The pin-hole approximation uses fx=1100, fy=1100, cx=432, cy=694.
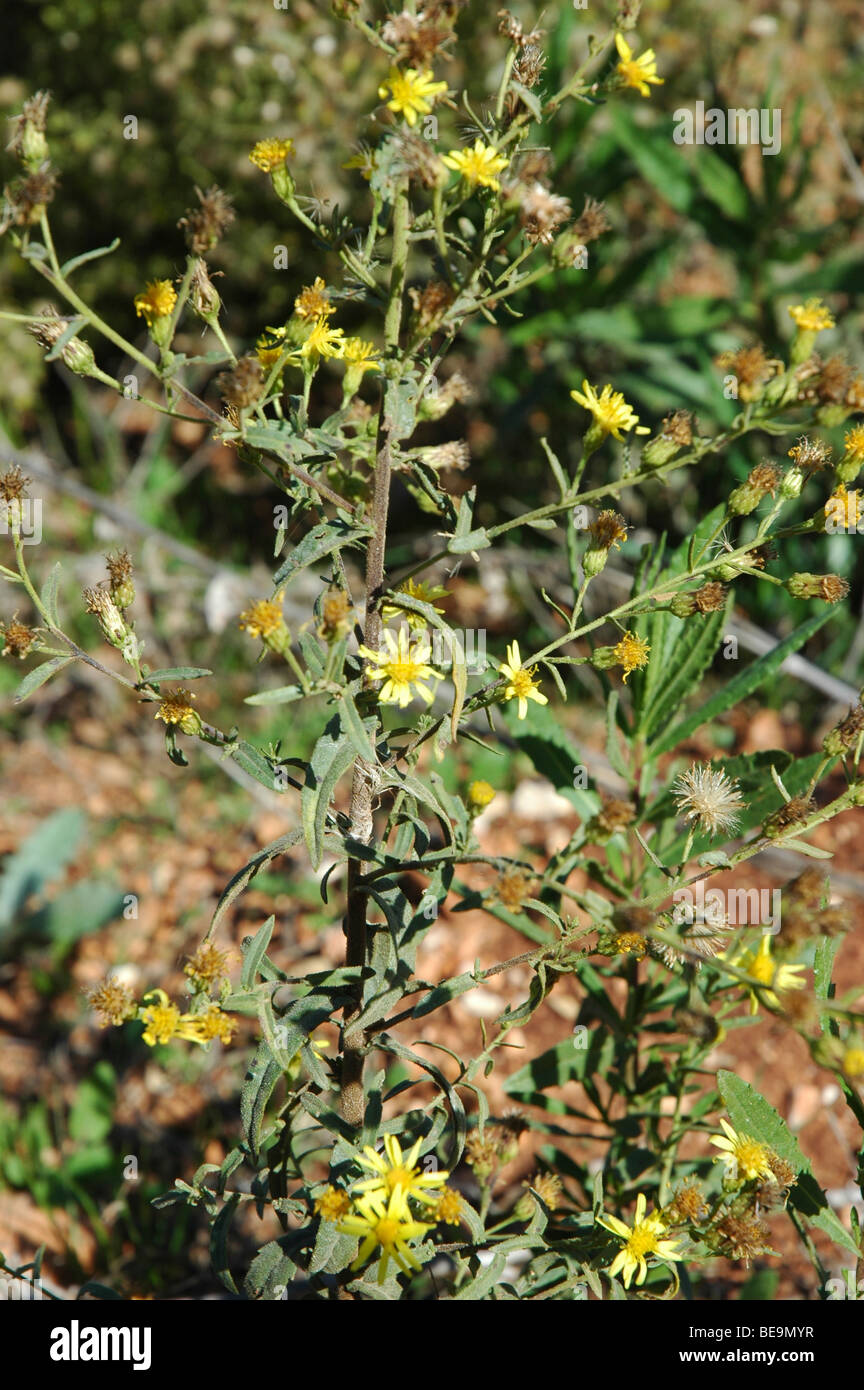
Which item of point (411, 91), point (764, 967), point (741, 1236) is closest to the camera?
point (411, 91)

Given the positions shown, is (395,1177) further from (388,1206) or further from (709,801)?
(709,801)

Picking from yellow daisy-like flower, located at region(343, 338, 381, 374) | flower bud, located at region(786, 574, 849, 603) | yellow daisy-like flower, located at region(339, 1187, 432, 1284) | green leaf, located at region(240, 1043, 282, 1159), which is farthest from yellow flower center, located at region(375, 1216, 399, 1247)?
yellow daisy-like flower, located at region(343, 338, 381, 374)

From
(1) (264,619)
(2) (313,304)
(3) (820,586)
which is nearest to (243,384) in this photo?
(2) (313,304)

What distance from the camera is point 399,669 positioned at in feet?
4.19

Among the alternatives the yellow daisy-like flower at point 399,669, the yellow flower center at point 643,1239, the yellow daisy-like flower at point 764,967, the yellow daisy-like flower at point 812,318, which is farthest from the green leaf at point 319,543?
the yellow flower center at point 643,1239

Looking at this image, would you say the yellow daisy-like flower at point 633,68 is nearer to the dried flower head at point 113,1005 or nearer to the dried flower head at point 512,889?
the dried flower head at point 512,889

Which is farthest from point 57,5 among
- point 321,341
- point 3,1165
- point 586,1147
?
point 586,1147

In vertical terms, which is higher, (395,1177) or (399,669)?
(399,669)

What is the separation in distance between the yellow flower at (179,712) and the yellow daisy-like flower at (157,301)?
1.45ft

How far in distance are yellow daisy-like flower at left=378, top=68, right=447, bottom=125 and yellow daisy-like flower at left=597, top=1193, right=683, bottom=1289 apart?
1310 mm

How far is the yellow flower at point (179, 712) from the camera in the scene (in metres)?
1.35

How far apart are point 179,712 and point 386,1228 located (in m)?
0.65

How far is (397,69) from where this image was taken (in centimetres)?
112
